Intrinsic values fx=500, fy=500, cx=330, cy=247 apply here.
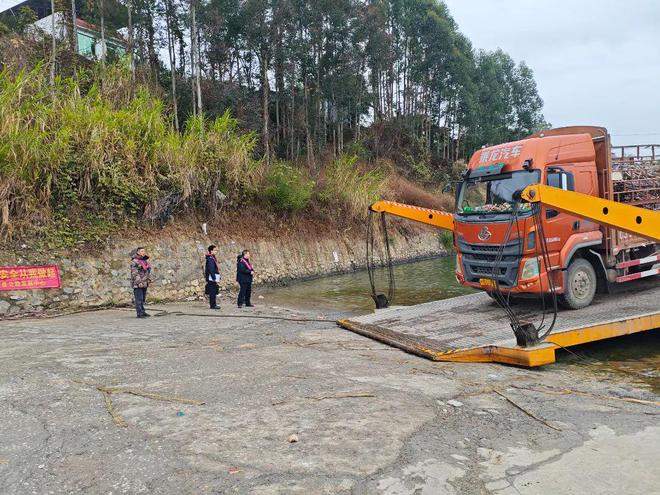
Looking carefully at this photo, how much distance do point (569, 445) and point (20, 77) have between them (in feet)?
46.4

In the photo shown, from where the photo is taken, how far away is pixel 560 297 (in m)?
8.61

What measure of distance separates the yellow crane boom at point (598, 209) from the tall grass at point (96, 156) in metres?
10.9

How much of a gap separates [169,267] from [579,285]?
10.6 meters

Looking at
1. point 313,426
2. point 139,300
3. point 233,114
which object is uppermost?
point 233,114

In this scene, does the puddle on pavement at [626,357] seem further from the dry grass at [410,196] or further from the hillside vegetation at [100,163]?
the dry grass at [410,196]

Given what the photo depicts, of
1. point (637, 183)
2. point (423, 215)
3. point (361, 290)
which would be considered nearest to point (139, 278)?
point (423, 215)

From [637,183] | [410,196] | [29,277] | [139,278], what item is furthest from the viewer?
[410,196]

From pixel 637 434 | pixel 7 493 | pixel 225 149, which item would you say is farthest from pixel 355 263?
pixel 7 493

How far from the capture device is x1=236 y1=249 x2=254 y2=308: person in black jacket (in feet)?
40.7

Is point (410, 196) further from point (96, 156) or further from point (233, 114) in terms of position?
point (96, 156)

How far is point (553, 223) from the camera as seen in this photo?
8320mm

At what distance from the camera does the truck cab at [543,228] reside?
823 cm

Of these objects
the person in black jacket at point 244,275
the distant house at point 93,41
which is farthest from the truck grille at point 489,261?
the distant house at point 93,41

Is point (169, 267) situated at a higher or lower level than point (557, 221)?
lower
